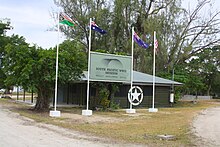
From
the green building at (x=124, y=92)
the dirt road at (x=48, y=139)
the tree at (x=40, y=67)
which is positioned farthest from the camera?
the green building at (x=124, y=92)

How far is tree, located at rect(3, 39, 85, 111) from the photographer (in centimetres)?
1809

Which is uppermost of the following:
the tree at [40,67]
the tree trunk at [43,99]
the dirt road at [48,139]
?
the tree at [40,67]

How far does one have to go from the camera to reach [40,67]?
1789 centimetres

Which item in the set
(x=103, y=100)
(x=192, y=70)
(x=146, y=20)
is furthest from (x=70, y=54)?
(x=192, y=70)

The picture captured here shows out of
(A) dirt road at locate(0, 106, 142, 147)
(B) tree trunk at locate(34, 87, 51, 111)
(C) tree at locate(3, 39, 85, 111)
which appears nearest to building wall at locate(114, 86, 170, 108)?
(C) tree at locate(3, 39, 85, 111)

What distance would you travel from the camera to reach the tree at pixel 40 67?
1809 centimetres

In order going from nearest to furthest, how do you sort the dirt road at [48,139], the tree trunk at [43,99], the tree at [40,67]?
the dirt road at [48,139], the tree at [40,67], the tree trunk at [43,99]

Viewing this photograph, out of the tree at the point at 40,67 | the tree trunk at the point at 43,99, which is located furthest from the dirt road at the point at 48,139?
the tree trunk at the point at 43,99

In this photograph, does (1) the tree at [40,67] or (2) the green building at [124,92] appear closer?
(1) the tree at [40,67]

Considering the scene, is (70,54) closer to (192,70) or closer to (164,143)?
(164,143)

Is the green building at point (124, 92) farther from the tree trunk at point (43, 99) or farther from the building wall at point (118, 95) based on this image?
the tree trunk at point (43, 99)

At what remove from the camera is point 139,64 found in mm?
34344

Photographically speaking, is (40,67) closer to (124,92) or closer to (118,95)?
(118,95)

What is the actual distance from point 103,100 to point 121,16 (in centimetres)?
1418
